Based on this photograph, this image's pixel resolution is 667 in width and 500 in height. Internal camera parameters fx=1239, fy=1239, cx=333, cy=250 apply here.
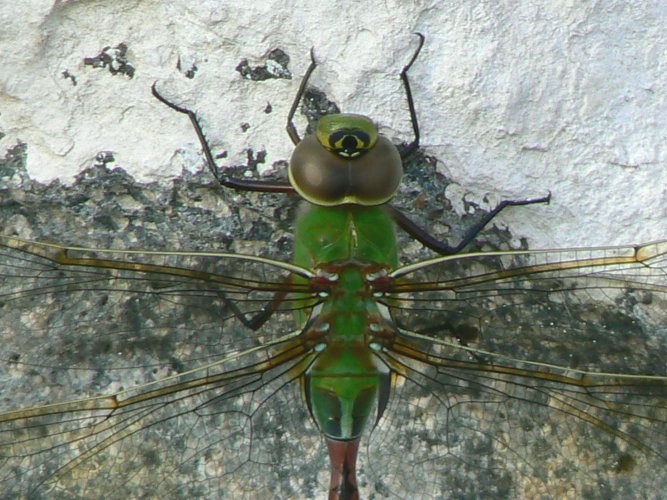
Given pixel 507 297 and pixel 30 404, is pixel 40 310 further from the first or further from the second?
pixel 507 297

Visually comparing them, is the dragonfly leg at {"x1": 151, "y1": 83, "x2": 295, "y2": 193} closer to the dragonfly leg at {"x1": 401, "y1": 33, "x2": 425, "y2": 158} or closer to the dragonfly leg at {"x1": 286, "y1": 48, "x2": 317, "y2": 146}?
the dragonfly leg at {"x1": 286, "y1": 48, "x2": 317, "y2": 146}

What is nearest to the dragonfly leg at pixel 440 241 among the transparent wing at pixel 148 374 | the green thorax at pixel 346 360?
the green thorax at pixel 346 360

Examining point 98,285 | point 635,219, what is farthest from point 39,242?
point 635,219

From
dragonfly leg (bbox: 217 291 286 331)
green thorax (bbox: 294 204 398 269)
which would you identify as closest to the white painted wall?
green thorax (bbox: 294 204 398 269)

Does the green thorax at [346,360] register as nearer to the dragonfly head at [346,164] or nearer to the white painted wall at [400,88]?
the dragonfly head at [346,164]

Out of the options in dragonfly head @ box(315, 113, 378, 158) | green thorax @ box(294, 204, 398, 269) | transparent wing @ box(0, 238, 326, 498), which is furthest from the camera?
green thorax @ box(294, 204, 398, 269)

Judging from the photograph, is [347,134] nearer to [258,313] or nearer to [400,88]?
[400,88]

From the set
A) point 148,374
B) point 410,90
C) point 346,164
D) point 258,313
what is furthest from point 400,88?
point 148,374
